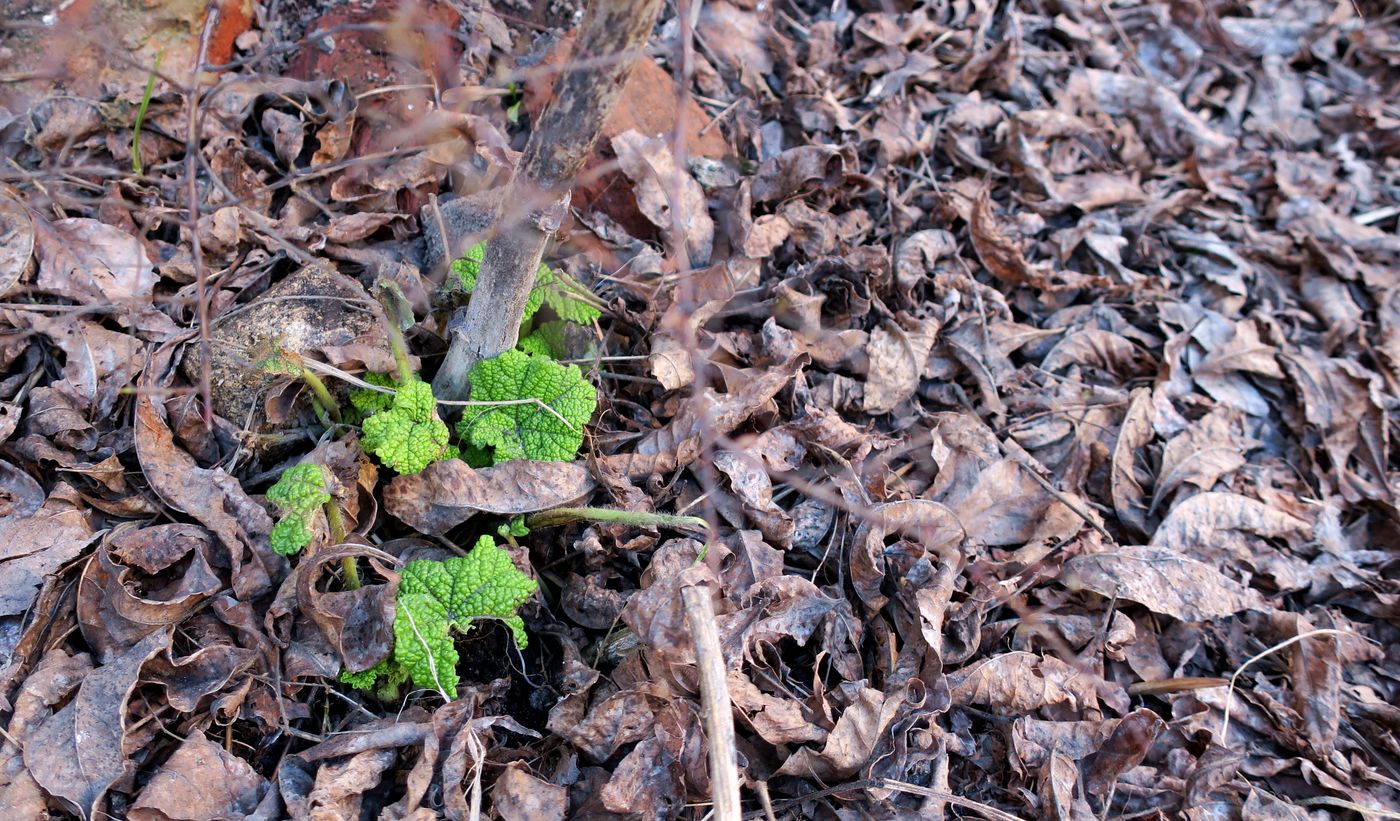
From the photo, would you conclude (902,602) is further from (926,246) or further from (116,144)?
(116,144)

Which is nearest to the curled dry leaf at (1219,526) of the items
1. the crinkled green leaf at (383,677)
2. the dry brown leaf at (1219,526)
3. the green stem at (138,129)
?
the dry brown leaf at (1219,526)

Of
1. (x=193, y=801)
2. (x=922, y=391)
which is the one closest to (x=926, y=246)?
(x=922, y=391)

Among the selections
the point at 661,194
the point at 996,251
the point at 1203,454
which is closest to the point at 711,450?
the point at 661,194

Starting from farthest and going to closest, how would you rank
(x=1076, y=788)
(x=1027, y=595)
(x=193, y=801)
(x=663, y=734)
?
(x=1027, y=595) → (x=1076, y=788) → (x=663, y=734) → (x=193, y=801)

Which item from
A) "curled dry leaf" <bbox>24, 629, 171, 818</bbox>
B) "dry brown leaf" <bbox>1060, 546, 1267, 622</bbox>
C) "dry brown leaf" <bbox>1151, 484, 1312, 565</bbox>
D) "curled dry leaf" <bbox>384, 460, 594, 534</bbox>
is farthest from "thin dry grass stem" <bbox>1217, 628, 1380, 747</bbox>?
"curled dry leaf" <bbox>24, 629, 171, 818</bbox>

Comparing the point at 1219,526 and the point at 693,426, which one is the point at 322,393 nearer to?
the point at 693,426

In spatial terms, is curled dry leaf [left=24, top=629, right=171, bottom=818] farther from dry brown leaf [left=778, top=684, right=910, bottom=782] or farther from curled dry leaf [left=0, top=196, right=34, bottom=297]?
dry brown leaf [left=778, top=684, right=910, bottom=782]

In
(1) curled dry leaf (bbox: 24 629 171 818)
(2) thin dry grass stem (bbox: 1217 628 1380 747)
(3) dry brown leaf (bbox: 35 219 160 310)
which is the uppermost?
(3) dry brown leaf (bbox: 35 219 160 310)
